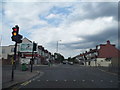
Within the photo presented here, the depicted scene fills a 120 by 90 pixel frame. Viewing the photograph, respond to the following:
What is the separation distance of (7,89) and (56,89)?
8.84ft

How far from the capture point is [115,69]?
33531 mm

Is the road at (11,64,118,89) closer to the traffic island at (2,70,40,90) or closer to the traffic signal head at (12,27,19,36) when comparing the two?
the traffic island at (2,70,40,90)

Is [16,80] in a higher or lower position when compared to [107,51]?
lower

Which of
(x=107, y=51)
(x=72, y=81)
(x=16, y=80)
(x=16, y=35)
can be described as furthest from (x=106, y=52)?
(x=16, y=35)

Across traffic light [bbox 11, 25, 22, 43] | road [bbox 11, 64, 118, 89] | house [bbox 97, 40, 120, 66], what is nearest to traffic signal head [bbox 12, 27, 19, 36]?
traffic light [bbox 11, 25, 22, 43]

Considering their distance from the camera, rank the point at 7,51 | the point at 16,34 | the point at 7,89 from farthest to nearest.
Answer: the point at 7,51
the point at 16,34
the point at 7,89

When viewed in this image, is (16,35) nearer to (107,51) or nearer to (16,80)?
(16,80)

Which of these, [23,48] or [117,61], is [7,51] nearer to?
[23,48]

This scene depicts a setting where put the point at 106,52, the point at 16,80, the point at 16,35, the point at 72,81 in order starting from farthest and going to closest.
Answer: the point at 106,52
the point at 72,81
the point at 16,80
the point at 16,35

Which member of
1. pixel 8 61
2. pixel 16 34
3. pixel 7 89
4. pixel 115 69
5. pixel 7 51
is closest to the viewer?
pixel 7 89

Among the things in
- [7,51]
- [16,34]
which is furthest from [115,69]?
[7,51]

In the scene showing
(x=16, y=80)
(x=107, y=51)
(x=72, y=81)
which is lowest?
(x=72, y=81)

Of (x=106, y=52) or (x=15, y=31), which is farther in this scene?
(x=106, y=52)

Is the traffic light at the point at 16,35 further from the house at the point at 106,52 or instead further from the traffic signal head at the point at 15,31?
the house at the point at 106,52
